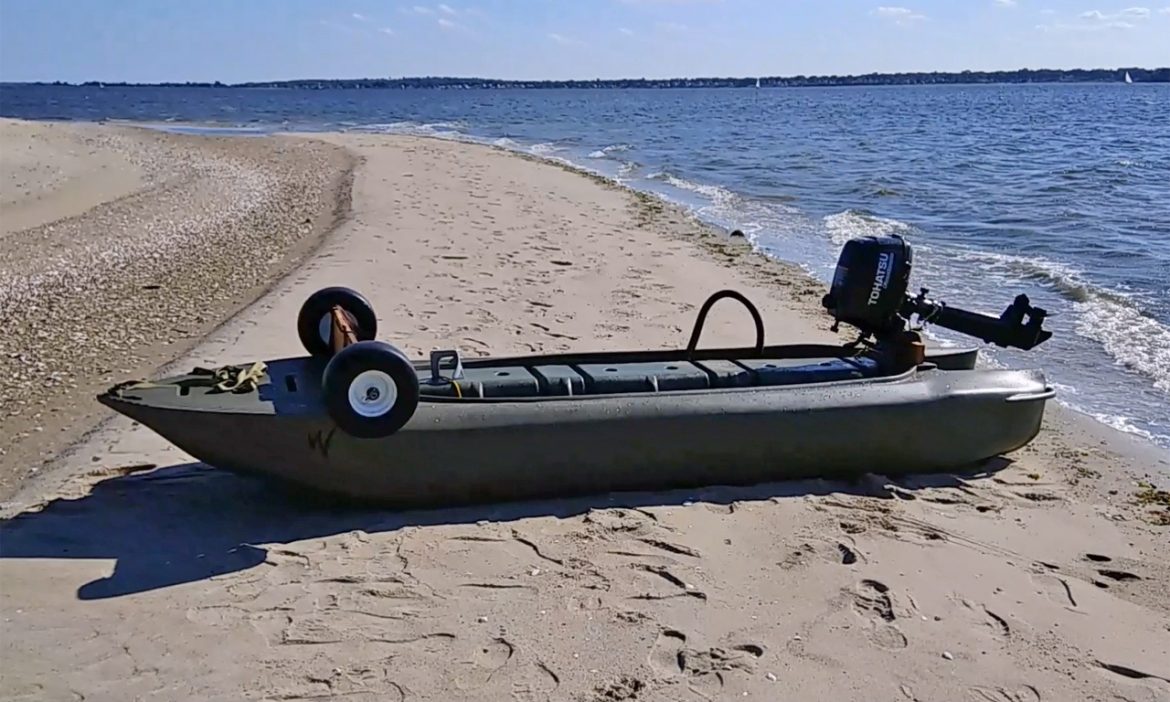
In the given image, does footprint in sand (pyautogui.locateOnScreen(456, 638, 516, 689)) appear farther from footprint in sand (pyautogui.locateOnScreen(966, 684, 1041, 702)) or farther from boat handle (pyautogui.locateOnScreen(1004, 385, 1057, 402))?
boat handle (pyautogui.locateOnScreen(1004, 385, 1057, 402))

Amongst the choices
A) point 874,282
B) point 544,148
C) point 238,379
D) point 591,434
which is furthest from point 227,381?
point 544,148

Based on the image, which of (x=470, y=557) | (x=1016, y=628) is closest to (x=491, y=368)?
(x=470, y=557)

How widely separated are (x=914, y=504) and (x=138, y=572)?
136 inches

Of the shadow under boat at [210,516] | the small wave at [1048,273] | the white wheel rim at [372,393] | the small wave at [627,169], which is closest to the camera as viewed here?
the shadow under boat at [210,516]

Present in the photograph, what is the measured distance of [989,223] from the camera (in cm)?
1562

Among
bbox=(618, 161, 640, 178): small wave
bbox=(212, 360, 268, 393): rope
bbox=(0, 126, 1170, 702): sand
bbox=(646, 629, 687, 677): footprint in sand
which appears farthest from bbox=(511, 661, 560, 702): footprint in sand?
bbox=(618, 161, 640, 178): small wave

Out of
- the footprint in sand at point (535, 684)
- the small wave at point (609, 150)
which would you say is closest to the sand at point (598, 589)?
the footprint in sand at point (535, 684)

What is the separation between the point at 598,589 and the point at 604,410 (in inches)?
38.6

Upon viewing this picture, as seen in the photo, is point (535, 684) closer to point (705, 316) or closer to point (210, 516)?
point (210, 516)

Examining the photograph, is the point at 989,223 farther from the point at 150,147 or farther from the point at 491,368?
the point at 150,147

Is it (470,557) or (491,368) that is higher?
(491,368)

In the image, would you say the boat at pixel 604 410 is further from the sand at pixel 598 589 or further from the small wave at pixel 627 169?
the small wave at pixel 627 169

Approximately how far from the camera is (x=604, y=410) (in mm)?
4836

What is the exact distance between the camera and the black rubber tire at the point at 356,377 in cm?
435
